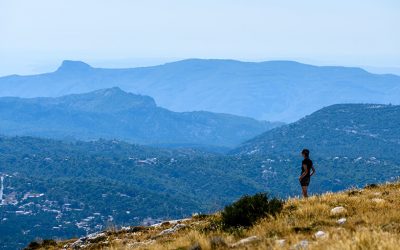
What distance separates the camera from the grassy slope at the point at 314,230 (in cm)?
1038

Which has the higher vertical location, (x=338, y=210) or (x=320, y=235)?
(x=320, y=235)

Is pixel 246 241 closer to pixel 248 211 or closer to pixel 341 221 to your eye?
pixel 341 221

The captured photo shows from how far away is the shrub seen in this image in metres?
15.3

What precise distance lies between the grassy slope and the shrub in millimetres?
398

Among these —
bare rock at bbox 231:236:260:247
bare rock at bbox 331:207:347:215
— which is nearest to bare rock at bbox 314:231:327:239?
bare rock at bbox 231:236:260:247

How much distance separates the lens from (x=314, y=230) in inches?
508

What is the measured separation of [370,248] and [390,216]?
13.0 ft

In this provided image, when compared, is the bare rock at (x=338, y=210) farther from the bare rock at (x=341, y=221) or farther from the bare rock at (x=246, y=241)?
the bare rock at (x=246, y=241)

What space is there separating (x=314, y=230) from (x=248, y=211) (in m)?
2.83

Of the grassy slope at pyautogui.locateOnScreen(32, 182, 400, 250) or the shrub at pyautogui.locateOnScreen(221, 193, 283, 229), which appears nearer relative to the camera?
the grassy slope at pyautogui.locateOnScreen(32, 182, 400, 250)

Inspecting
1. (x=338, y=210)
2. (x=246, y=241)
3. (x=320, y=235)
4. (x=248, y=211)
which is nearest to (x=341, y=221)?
(x=338, y=210)

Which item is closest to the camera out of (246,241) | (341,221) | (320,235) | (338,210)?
(320,235)

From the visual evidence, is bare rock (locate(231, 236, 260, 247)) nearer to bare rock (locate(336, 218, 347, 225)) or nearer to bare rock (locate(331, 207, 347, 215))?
bare rock (locate(336, 218, 347, 225))

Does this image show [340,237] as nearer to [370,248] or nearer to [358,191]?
[370,248]
